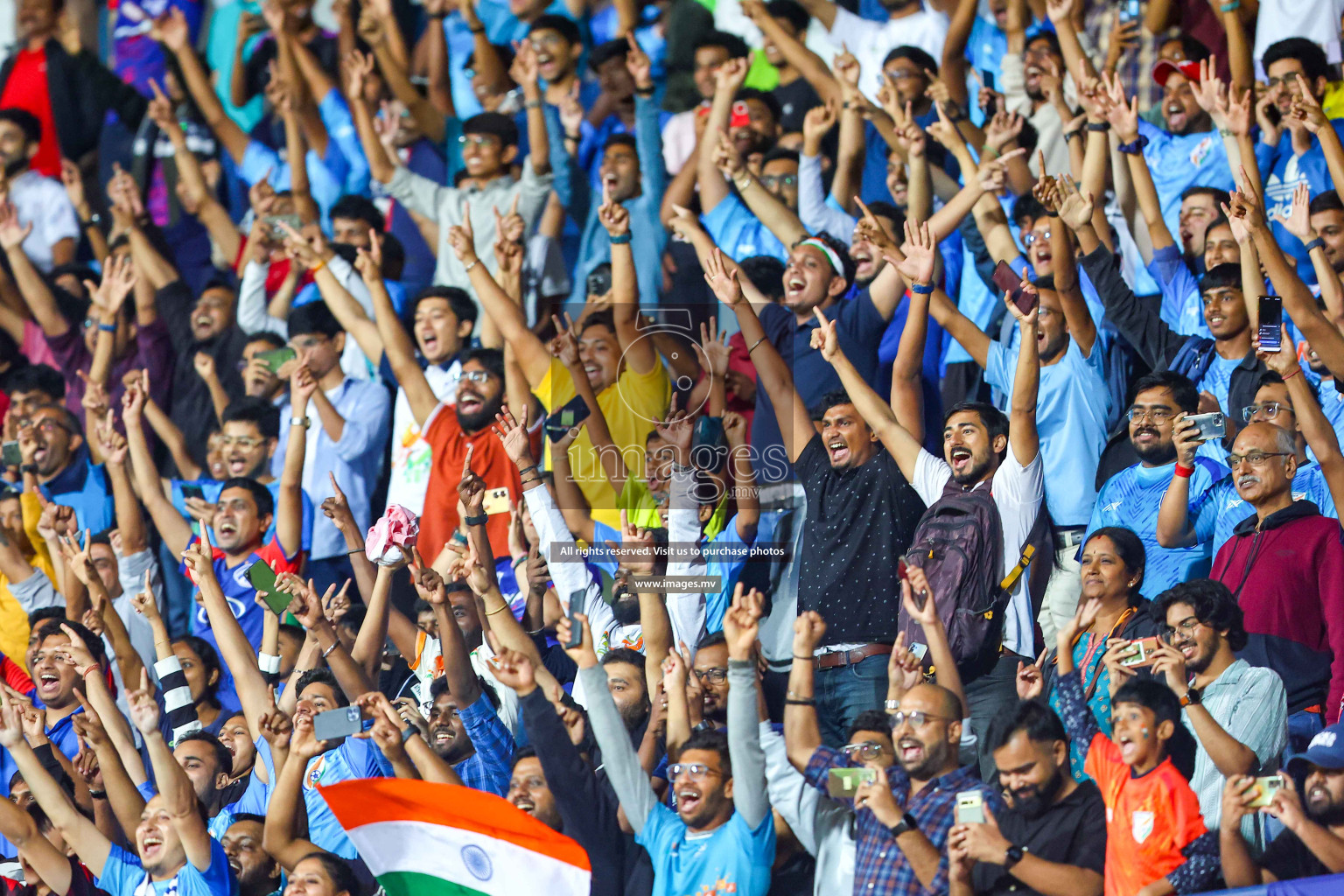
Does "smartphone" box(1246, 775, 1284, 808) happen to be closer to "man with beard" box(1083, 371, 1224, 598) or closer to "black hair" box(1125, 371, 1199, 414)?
"man with beard" box(1083, 371, 1224, 598)

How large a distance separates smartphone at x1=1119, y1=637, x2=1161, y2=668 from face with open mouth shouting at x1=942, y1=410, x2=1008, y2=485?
751mm

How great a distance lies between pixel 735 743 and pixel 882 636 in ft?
2.21

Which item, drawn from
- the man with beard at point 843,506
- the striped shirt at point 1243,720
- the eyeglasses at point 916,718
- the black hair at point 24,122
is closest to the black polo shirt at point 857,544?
the man with beard at point 843,506

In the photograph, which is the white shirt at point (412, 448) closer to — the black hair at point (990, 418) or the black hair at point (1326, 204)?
the black hair at point (990, 418)

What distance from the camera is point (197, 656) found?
6617mm

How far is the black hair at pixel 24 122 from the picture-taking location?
30.8 ft

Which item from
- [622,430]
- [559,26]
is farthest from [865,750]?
[559,26]

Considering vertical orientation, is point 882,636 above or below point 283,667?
above

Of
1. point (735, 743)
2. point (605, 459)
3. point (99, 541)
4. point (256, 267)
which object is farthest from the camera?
point (256, 267)

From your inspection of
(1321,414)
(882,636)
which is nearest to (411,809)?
(882,636)

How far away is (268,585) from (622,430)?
53.0 inches

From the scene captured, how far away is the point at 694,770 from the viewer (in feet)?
17.3

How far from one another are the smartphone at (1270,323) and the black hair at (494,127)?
12.2 feet

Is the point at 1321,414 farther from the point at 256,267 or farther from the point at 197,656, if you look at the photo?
the point at 256,267
